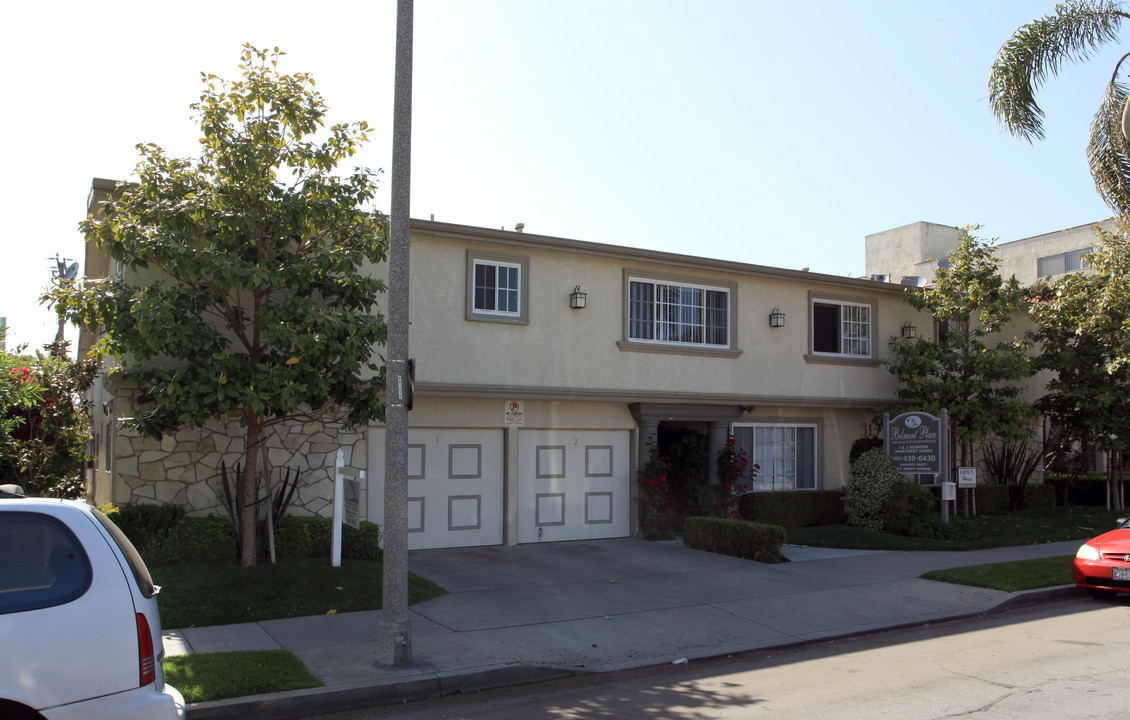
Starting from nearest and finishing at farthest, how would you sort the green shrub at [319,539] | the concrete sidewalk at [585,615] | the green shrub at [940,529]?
the concrete sidewalk at [585,615] → the green shrub at [319,539] → the green shrub at [940,529]

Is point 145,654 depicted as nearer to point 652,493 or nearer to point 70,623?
point 70,623

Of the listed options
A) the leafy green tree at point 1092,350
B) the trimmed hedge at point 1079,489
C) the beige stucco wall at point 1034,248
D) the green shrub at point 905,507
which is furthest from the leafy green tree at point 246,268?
the beige stucco wall at point 1034,248

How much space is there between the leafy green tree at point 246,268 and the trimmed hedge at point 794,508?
8.34 metres

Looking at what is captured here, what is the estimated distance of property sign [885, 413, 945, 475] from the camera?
1595 cm

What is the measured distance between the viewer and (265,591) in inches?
385

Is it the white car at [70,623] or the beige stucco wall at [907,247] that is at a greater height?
the beige stucco wall at [907,247]

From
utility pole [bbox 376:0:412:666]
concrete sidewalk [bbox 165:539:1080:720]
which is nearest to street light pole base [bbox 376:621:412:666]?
utility pole [bbox 376:0:412:666]

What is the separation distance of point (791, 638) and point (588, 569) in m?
4.06

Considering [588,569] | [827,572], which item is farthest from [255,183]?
[827,572]

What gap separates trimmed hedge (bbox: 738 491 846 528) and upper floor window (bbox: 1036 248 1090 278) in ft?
67.7

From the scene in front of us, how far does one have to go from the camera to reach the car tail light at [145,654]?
174 inches

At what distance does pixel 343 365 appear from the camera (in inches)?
402

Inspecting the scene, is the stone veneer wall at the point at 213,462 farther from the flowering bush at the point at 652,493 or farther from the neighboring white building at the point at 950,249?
the neighboring white building at the point at 950,249

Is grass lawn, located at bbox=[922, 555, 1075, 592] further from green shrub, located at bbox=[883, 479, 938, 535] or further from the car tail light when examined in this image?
the car tail light
